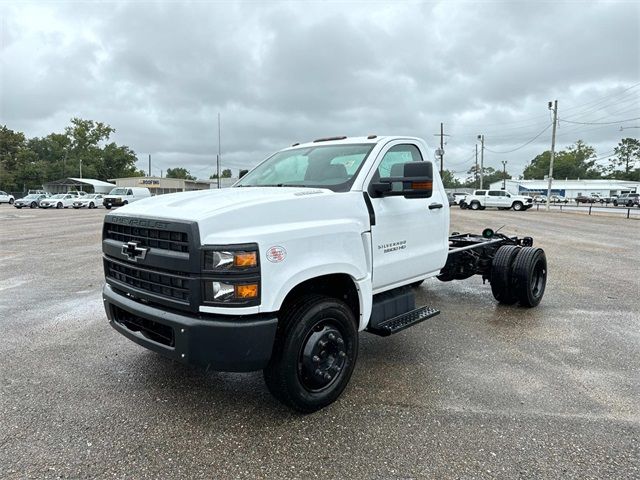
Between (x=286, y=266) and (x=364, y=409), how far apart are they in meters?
1.27

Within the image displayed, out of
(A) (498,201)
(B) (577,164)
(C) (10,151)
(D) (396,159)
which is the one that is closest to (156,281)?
(D) (396,159)

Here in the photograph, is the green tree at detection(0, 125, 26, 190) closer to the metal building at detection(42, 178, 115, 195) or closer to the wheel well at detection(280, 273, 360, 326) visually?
the metal building at detection(42, 178, 115, 195)

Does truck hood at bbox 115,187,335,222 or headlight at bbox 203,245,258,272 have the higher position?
truck hood at bbox 115,187,335,222

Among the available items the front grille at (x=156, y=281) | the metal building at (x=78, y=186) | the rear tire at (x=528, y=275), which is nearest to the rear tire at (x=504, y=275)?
the rear tire at (x=528, y=275)

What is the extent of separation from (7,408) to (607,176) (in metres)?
143

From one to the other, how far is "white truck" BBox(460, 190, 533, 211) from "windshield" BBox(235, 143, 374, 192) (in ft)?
127

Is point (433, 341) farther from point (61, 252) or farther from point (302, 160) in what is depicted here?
point (61, 252)

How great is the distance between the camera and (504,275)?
19.5 feet

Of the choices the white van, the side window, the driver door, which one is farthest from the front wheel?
the white van

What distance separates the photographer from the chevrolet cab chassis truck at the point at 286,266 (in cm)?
275

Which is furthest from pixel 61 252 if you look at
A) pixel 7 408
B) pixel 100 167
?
pixel 100 167

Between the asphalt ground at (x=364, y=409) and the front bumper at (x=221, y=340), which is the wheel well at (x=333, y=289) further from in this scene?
the asphalt ground at (x=364, y=409)

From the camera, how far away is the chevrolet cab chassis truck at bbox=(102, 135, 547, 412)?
9.03ft

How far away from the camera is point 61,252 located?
11.5 m
